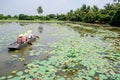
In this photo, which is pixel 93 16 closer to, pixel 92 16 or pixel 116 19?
pixel 92 16

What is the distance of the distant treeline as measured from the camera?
4356cm

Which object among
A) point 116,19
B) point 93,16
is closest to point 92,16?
point 93,16

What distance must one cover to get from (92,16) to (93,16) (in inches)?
21.5

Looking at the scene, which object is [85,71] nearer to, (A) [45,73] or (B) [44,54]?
(A) [45,73]

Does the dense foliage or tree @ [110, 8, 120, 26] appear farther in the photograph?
the dense foliage

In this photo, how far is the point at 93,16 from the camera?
5647 centimetres

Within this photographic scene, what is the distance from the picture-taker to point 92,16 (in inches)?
2243

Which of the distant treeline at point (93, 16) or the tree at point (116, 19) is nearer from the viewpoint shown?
the tree at point (116, 19)

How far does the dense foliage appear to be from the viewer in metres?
44.2

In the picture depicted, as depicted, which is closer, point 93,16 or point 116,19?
point 116,19

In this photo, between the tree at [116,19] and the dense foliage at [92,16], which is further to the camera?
the dense foliage at [92,16]

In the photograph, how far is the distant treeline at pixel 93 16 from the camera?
43562 mm

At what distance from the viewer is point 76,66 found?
32.7 ft

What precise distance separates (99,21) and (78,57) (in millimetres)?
44035
